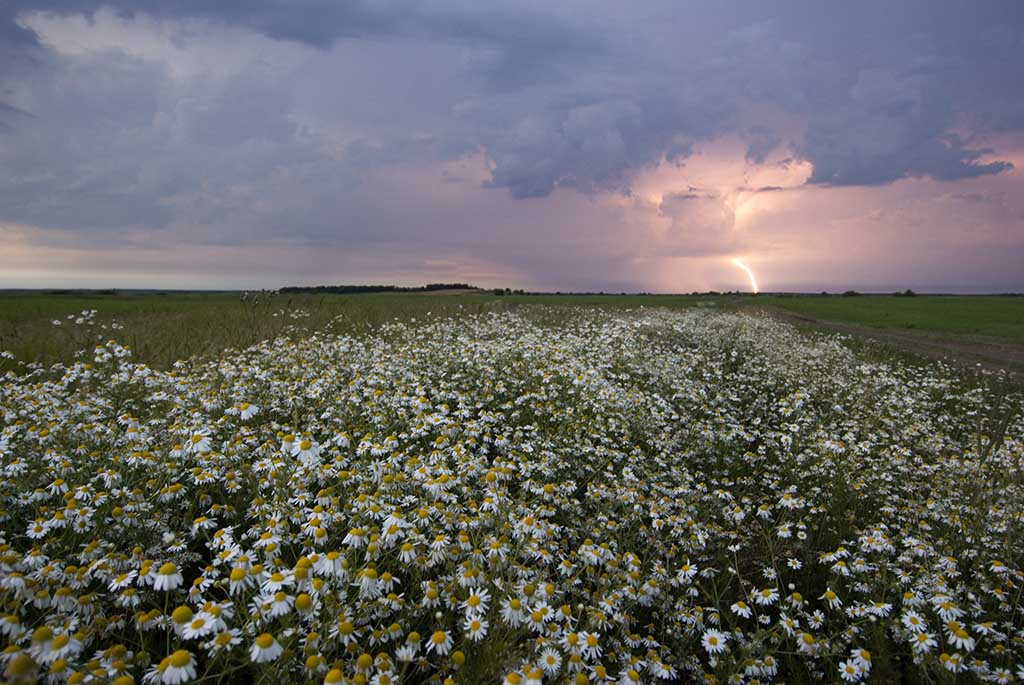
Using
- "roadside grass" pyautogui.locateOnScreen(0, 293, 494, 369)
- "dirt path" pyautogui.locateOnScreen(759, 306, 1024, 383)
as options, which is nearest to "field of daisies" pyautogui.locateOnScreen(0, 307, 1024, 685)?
"roadside grass" pyautogui.locateOnScreen(0, 293, 494, 369)

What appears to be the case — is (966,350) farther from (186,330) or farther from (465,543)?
(186,330)

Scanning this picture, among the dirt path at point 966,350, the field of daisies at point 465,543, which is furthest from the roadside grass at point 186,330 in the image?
the dirt path at point 966,350

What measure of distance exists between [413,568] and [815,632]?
2771mm

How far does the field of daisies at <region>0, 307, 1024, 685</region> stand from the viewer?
2303 millimetres

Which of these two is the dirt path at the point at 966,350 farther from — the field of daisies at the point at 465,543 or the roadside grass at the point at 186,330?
the roadside grass at the point at 186,330

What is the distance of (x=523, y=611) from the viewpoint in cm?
252

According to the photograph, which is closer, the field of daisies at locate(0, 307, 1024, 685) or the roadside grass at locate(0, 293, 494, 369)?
the field of daisies at locate(0, 307, 1024, 685)

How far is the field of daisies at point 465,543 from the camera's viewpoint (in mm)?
2303

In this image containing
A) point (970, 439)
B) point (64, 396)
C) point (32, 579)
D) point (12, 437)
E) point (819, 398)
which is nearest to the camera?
point (32, 579)

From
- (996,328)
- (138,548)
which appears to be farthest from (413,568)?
(996,328)

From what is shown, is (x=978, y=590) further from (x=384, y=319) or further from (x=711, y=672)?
(x=384, y=319)

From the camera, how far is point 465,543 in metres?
2.78

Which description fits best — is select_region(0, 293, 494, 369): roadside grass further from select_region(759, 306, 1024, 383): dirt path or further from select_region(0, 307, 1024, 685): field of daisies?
select_region(759, 306, 1024, 383): dirt path

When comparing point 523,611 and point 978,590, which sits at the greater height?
point 523,611
